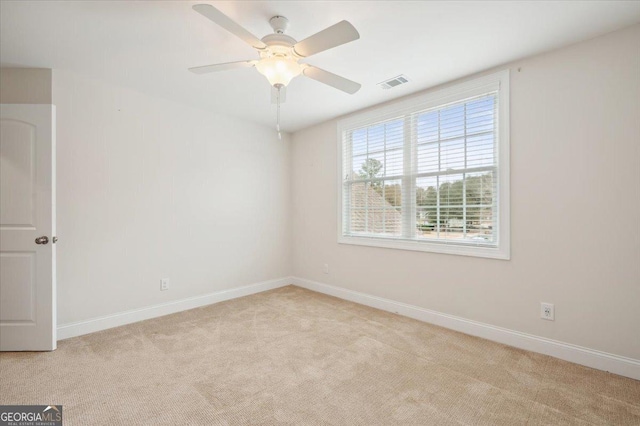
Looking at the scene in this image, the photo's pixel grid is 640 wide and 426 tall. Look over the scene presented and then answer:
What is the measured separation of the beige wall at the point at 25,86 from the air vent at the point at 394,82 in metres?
3.13

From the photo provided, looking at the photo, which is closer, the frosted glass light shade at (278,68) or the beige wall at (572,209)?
the frosted glass light shade at (278,68)

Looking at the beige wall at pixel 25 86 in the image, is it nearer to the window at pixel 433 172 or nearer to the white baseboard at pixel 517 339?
the window at pixel 433 172

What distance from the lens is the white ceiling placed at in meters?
1.95

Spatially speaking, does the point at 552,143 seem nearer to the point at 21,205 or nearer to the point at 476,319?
the point at 476,319

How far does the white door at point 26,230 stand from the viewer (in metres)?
2.56

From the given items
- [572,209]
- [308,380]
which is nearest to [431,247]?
[572,209]

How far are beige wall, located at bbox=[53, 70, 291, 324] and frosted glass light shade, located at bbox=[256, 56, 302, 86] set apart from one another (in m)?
2.04

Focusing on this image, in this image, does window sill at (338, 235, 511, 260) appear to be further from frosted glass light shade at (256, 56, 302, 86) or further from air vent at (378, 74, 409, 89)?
frosted glass light shade at (256, 56, 302, 86)

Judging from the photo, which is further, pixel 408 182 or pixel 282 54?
pixel 408 182

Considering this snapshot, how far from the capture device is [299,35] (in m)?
2.24

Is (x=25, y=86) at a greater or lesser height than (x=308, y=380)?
greater

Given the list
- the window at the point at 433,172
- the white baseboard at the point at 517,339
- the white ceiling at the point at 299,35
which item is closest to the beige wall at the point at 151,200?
the white ceiling at the point at 299,35

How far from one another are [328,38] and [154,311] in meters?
3.31

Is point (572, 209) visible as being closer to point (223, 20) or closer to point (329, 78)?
point (329, 78)
